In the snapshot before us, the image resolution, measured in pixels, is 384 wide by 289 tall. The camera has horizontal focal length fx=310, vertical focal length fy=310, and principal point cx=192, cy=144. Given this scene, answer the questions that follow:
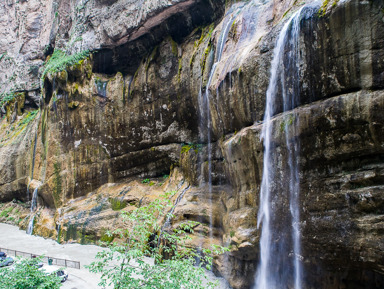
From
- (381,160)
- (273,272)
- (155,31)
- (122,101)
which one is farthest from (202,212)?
(155,31)

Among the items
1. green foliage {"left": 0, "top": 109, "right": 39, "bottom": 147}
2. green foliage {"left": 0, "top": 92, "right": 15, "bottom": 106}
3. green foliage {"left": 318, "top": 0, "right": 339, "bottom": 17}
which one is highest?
green foliage {"left": 0, "top": 92, "right": 15, "bottom": 106}

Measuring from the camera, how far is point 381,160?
8648mm

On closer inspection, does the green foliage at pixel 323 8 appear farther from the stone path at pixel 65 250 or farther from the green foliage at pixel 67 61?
the green foliage at pixel 67 61

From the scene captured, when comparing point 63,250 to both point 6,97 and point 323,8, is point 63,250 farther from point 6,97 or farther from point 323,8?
point 6,97

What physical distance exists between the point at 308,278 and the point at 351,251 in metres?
1.73

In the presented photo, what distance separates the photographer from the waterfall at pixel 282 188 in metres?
9.91

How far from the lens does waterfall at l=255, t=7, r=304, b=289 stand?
32.5ft

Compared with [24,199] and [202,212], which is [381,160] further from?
[24,199]

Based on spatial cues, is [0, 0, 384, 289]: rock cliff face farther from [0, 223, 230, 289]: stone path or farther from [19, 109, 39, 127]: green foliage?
[0, 223, 230, 289]: stone path

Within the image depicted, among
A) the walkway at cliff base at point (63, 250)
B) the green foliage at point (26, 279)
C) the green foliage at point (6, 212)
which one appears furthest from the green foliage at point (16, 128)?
the green foliage at point (26, 279)

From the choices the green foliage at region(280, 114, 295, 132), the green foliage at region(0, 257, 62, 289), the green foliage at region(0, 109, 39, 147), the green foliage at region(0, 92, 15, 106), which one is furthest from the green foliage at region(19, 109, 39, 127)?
the green foliage at region(280, 114, 295, 132)

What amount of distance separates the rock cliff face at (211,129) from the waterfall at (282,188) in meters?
0.13

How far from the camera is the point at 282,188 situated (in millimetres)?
10227

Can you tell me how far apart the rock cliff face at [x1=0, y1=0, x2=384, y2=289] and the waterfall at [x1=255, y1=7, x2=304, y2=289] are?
126 millimetres
